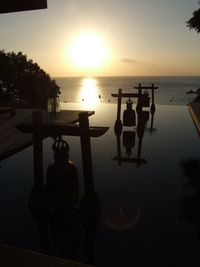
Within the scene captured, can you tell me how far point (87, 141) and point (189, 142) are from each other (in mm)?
8132

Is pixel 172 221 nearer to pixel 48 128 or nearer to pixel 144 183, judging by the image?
pixel 144 183

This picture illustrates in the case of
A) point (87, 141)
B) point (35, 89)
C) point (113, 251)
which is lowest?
point (113, 251)

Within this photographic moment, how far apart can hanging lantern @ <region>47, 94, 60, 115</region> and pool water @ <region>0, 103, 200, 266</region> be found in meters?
1.67

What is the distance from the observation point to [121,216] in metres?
6.62

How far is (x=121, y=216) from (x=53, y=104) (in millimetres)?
5812

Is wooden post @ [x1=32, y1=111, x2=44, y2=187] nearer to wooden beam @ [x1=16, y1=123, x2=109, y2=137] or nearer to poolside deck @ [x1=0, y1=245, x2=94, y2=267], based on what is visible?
wooden beam @ [x1=16, y1=123, x2=109, y2=137]

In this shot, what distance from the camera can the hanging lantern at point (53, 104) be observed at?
1097 cm

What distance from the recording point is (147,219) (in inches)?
254

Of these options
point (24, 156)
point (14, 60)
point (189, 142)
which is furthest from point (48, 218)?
point (14, 60)

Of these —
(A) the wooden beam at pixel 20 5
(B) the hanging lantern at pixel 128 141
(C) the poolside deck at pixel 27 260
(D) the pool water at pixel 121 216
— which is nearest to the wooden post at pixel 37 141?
(D) the pool water at pixel 121 216

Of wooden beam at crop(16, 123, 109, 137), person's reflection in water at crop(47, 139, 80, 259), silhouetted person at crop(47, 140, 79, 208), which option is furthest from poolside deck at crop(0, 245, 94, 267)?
wooden beam at crop(16, 123, 109, 137)

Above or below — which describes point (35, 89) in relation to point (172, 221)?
above

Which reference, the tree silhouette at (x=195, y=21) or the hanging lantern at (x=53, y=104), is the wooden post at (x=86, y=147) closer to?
the hanging lantern at (x=53, y=104)

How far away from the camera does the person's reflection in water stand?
6.20 meters
